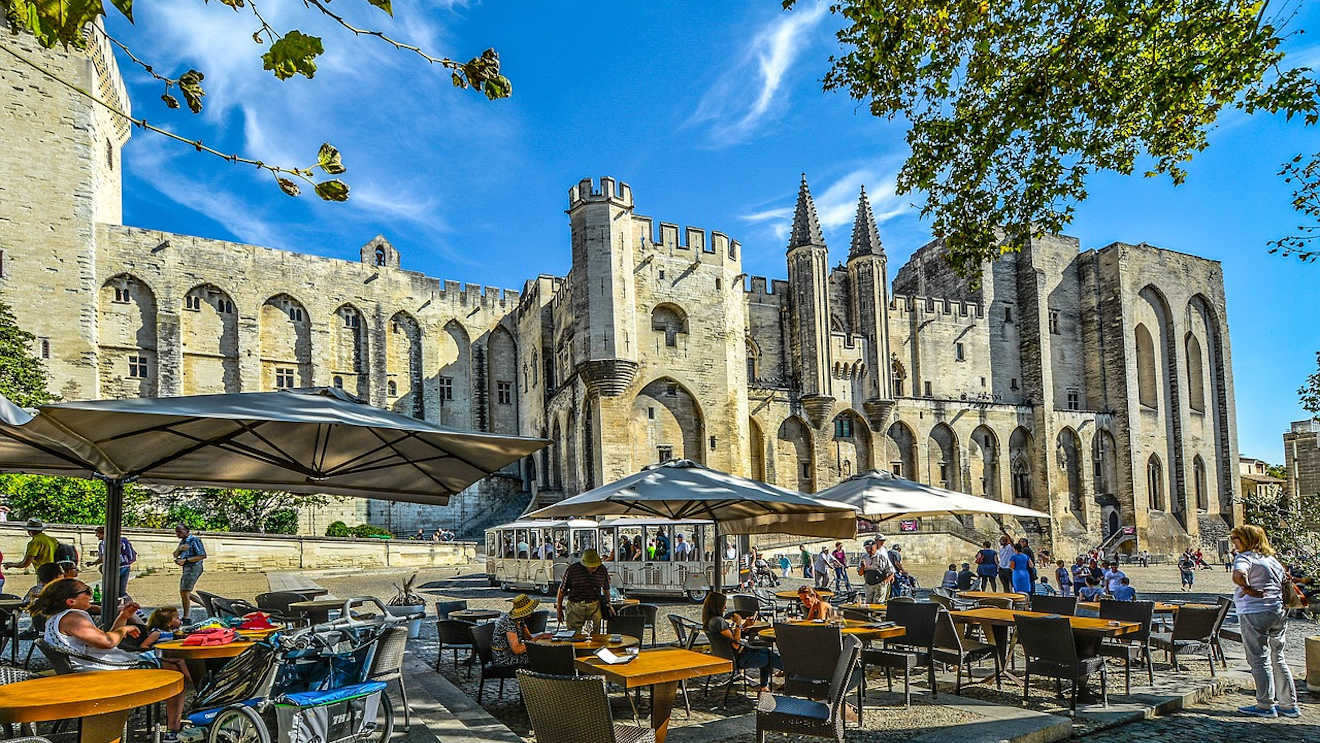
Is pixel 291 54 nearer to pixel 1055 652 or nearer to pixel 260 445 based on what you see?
pixel 260 445

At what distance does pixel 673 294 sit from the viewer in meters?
33.2

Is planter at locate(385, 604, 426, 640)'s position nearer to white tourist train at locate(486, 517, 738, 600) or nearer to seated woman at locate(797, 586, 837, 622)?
seated woman at locate(797, 586, 837, 622)

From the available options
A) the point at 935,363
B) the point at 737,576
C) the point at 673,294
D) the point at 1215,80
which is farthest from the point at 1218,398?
the point at 1215,80

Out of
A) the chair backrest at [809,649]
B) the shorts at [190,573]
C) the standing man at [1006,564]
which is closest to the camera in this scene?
the chair backrest at [809,649]

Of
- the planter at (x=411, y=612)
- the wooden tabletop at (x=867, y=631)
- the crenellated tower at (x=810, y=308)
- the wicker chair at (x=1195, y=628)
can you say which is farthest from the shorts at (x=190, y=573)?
the crenellated tower at (x=810, y=308)

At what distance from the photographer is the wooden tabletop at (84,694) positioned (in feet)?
13.6

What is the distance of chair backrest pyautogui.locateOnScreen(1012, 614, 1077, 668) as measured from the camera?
7320mm

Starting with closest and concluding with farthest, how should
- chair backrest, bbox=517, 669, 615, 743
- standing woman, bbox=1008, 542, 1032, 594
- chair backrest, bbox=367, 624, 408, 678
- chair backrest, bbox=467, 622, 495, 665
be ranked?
chair backrest, bbox=517, 669, 615, 743 < chair backrest, bbox=367, 624, 408, 678 < chair backrest, bbox=467, 622, 495, 665 < standing woman, bbox=1008, 542, 1032, 594

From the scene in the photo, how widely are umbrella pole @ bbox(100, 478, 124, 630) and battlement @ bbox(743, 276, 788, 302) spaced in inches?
1321

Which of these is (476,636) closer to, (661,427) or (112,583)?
(112,583)

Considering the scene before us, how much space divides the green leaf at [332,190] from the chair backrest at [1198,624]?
369 inches

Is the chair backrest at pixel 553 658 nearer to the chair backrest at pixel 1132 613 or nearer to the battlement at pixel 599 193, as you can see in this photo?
the chair backrest at pixel 1132 613

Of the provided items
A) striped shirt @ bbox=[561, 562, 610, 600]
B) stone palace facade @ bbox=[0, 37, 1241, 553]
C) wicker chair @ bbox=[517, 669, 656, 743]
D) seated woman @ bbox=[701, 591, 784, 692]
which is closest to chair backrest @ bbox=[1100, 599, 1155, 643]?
seated woman @ bbox=[701, 591, 784, 692]

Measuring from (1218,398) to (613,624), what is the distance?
172 ft
